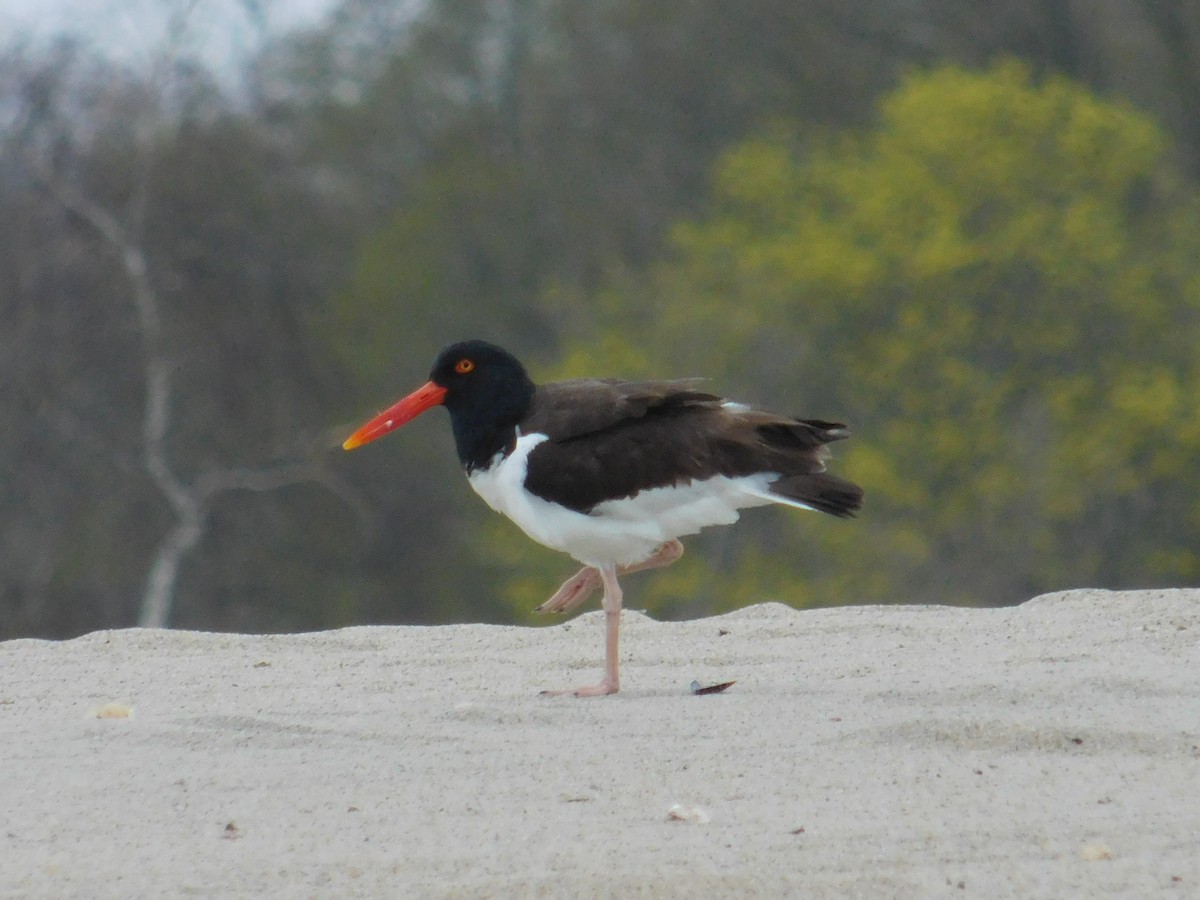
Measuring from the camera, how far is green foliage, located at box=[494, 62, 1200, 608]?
2684 cm

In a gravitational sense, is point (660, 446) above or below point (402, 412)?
below

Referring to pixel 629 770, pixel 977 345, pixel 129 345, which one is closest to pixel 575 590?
pixel 629 770

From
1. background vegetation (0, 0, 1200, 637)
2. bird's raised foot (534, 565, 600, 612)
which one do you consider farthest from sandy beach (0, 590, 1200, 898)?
background vegetation (0, 0, 1200, 637)

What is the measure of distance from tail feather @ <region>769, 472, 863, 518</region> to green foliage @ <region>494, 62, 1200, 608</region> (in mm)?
18875

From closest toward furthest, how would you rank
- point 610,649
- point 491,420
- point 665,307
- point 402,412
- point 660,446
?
point 610,649
point 660,446
point 491,420
point 402,412
point 665,307

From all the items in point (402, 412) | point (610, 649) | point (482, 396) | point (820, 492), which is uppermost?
point (402, 412)

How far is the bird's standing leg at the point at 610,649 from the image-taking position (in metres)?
6.81

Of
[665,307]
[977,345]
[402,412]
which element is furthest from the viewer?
[665,307]

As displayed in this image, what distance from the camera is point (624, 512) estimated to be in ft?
23.4

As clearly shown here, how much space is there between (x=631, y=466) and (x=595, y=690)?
0.83 meters

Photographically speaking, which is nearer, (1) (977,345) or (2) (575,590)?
(2) (575,590)

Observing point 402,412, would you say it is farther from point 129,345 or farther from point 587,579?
point 129,345

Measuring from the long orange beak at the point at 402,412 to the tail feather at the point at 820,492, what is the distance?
144 cm

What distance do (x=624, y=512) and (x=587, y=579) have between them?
76 centimetres
